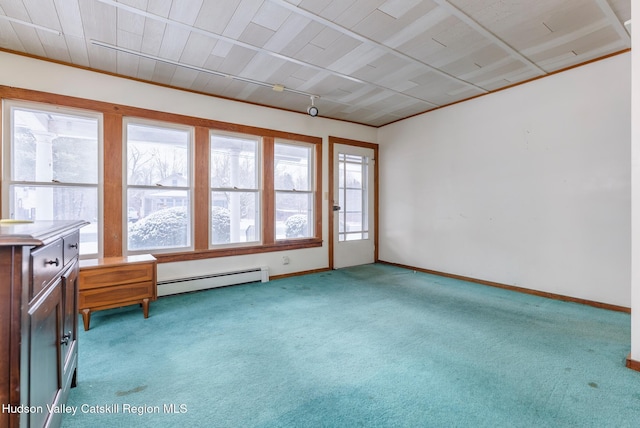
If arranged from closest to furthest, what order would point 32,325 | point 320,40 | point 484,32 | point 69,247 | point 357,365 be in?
point 32,325 < point 69,247 < point 357,365 < point 484,32 < point 320,40

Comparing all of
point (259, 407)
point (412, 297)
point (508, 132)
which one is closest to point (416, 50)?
point (508, 132)

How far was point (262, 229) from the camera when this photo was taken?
4.41 meters

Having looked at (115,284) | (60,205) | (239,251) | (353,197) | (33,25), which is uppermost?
(33,25)

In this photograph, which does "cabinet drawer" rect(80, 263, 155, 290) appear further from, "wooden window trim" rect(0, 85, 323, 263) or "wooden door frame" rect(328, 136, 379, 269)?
"wooden door frame" rect(328, 136, 379, 269)

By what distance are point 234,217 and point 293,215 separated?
0.98 m

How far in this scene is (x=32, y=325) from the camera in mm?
996

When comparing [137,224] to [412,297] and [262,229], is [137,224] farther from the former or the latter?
[412,297]

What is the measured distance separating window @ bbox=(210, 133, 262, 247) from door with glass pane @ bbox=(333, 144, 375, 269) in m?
1.45

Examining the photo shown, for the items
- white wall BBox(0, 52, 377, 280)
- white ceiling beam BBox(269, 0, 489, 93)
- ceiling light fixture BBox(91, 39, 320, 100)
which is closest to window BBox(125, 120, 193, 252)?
white wall BBox(0, 52, 377, 280)

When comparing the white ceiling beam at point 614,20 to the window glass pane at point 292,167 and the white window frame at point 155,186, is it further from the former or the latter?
the white window frame at point 155,186

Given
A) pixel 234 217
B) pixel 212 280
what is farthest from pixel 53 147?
pixel 212 280

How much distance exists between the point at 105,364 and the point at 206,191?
2.32 metres

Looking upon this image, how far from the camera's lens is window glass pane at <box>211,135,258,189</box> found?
4.08 m

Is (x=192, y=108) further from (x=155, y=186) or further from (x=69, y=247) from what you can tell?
(x=69, y=247)
